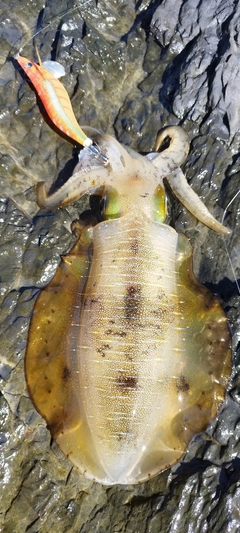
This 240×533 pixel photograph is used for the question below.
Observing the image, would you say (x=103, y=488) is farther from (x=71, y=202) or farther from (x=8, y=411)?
(x=71, y=202)

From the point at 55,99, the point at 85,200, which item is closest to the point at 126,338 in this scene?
the point at 85,200

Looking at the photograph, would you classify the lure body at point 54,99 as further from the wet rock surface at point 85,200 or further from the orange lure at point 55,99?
the wet rock surface at point 85,200

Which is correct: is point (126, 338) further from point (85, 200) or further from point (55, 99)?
point (55, 99)

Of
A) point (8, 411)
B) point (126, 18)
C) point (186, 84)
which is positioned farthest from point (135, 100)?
point (8, 411)

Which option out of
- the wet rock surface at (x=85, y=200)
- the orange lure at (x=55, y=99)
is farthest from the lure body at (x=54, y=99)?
the wet rock surface at (x=85, y=200)

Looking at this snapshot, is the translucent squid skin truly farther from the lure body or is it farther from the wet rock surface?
the lure body
